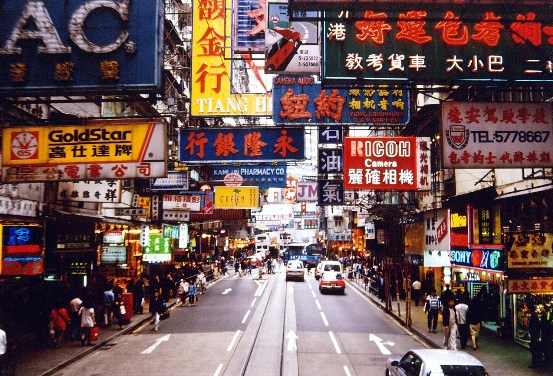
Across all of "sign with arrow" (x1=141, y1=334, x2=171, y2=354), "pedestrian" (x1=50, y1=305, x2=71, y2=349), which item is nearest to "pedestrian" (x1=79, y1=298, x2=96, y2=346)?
"pedestrian" (x1=50, y1=305, x2=71, y2=349)

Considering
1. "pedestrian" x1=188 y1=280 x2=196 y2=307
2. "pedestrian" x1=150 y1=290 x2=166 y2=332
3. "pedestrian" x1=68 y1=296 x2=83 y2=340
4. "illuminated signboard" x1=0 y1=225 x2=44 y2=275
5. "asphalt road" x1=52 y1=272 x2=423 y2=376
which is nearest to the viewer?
"asphalt road" x1=52 y1=272 x2=423 y2=376

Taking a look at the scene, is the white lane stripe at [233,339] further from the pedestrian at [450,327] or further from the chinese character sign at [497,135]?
the chinese character sign at [497,135]

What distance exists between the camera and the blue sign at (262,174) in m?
21.6

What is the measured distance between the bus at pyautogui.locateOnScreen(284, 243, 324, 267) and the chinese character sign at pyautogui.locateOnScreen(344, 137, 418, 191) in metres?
53.7

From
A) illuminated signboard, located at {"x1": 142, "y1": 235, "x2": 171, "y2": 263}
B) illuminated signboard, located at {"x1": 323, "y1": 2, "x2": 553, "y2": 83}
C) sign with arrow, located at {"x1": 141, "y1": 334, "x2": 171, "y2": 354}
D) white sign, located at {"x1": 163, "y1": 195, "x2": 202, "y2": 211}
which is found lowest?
sign with arrow, located at {"x1": 141, "y1": 334, "x2": 171, "y2": 354}

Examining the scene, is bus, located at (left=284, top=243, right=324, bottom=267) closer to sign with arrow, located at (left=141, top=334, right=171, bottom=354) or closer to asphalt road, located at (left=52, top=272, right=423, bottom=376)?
asphalt road, located at (left=52, top=272, right=423, bottom=376)

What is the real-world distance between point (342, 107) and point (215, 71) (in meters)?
4.40

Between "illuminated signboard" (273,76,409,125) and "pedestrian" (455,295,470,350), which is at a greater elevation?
"illuminated signboard" (273,76,409,125)

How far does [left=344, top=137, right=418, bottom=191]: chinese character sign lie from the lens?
16.6 meters

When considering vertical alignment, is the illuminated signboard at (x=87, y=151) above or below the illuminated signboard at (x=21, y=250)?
above

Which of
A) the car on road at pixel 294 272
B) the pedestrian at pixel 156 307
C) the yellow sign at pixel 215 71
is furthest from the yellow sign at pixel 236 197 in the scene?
the car on road at pixel 294 272

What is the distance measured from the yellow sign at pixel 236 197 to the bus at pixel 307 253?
4529 centimetres

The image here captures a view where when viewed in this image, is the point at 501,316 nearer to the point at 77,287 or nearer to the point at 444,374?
the point at 444,374

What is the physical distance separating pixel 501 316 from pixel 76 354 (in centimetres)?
1584
